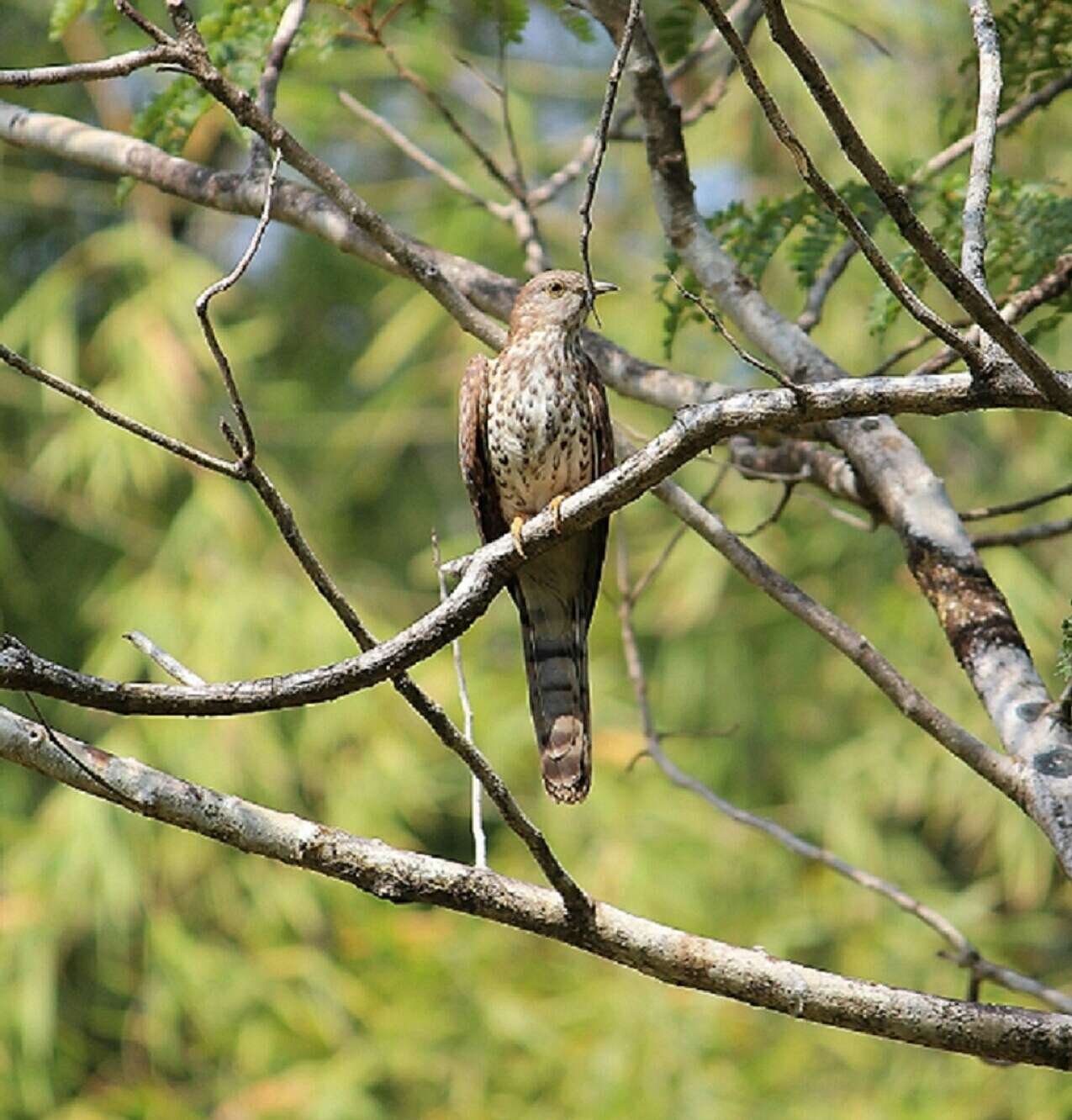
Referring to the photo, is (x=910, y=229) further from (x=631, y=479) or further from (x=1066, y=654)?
→ (x=1066, y=654)

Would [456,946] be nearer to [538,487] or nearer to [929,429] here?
[929,429]

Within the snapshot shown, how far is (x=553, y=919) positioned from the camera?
2.13m

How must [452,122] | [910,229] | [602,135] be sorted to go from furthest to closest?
[452,122] < [602,135] < [910,229]

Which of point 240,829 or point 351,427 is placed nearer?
point 240,829

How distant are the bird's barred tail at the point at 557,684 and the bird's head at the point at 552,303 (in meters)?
0.49

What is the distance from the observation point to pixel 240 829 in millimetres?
2117

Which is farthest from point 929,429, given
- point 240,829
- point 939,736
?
point 240,829

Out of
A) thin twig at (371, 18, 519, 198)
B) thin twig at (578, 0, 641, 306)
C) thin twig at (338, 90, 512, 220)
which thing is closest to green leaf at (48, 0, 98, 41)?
thin twig at (371, 18, 519, 198)

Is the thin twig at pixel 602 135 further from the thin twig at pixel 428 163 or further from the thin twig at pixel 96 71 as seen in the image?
the thin twig at pixel 428 163

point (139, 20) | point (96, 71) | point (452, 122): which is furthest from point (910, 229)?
point (452, 122)

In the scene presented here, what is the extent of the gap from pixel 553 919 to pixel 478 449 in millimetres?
1679

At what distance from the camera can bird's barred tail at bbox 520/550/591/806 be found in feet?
9.96

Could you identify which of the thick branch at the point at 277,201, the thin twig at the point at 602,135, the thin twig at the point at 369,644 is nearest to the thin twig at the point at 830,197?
the thin twig at the point at 602,135

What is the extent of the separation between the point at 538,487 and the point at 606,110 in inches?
57.5
